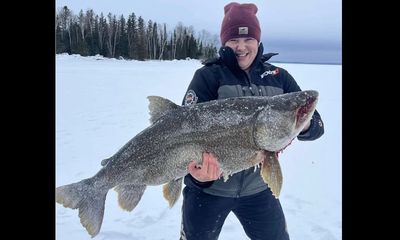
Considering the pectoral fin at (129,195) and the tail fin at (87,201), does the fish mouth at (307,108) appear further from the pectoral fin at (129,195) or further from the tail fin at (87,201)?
the tail fin at (87,201)

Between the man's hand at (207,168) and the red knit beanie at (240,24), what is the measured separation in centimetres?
105

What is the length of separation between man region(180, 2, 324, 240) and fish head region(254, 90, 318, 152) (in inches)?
11.3

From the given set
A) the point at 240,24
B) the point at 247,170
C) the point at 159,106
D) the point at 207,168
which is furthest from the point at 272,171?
the point at 240,24

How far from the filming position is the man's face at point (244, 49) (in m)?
3.08

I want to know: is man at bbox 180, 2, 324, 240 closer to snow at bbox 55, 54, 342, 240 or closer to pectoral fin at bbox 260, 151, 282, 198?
pectoral fin at bbox 260, 151, 282, 198

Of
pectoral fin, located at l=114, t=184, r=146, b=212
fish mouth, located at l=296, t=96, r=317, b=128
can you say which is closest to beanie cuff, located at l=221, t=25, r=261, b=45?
fish mouth, located at l=296, t=96, r=317, b=128

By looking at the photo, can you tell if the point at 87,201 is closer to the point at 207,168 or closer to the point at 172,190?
the point at 172,190

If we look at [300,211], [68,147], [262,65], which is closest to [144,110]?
[68,147]

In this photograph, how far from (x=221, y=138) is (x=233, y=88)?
48 cm

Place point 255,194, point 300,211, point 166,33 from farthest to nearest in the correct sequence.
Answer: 1. point 166,33
2. point 300,211
3. point 255,194
